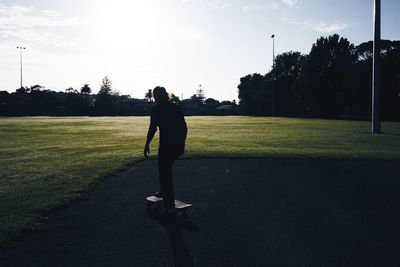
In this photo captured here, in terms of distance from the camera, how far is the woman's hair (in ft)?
15.3

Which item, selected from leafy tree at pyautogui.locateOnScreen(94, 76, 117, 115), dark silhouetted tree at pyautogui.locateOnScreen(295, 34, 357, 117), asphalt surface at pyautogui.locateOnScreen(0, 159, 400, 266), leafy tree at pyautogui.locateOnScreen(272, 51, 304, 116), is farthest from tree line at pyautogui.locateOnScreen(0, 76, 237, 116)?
asphalt surface at pyautogui.locateOnScreen(0, 159, 400, 266)

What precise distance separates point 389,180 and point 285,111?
8028cm

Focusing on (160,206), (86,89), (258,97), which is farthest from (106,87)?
(160,206)

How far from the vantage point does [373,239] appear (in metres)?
3.91

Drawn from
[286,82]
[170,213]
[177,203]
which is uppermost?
[286,82]

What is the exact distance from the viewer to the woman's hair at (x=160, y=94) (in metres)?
4.68

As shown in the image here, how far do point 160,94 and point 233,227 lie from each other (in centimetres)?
259

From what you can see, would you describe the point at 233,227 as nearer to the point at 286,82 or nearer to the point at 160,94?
the point at 160,94

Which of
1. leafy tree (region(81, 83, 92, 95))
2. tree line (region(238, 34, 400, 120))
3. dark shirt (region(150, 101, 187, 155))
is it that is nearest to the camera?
dark shirt (region(150, 101, 187, 155))

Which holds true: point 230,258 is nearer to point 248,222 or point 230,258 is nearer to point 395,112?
point 248,222

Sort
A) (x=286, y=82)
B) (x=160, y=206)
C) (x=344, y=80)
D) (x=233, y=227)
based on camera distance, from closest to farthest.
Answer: (x=233, y=227)
(x=160, y=206)
(x=344, y=80)
(x=286, y=82)

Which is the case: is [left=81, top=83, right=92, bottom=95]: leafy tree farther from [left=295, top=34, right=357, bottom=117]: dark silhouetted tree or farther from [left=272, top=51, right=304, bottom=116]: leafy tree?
[left=295, top=34, right=357, bottom=117]: dark silhouetted tree

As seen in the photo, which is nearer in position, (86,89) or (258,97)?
(258,97)

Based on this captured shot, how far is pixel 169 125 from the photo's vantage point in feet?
15.2
